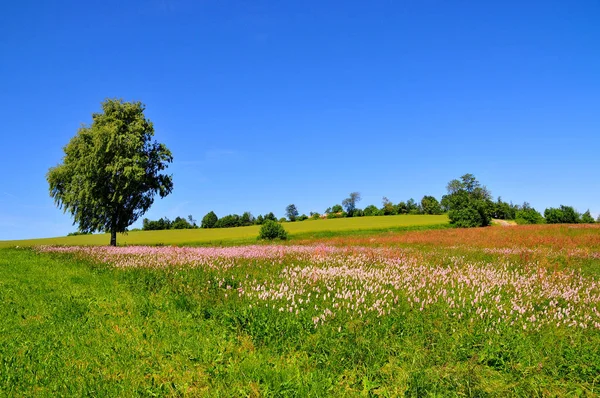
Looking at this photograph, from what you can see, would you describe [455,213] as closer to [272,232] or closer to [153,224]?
[272,232]

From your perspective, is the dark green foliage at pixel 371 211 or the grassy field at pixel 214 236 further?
the dark green foliage at pixel 371 211

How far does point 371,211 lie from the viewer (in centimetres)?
11644

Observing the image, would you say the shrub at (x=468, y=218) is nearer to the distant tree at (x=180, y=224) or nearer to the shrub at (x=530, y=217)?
the shrub at (x=530, y=217)

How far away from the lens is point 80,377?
4434 mm

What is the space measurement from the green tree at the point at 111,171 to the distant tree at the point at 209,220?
7027cm

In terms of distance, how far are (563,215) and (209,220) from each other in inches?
3328

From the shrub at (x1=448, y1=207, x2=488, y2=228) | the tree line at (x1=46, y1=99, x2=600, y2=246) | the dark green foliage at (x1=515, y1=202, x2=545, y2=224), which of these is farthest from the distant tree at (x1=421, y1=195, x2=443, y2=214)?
the tree line at (x1=46, y1=99, x2=600, y2=246)

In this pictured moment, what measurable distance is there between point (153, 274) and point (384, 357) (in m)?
7.52

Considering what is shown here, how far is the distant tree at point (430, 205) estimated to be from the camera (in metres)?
130

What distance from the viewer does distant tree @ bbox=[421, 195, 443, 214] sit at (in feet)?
427

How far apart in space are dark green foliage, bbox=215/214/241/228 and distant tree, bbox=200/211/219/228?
1636 millimetres

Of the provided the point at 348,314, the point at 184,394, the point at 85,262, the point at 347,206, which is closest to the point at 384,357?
the point at 348,314

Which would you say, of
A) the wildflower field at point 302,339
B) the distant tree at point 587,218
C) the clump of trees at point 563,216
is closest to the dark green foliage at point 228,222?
the clump of trees at point 563,216

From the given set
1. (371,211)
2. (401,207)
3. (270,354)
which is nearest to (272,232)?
(270,354)
